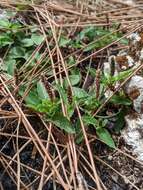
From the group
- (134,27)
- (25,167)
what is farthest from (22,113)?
(134,27)

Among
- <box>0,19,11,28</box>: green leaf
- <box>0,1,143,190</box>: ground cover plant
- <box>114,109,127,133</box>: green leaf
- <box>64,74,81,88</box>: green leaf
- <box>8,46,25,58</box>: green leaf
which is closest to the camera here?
<box>0,1,143,190</box>: ground cover plant

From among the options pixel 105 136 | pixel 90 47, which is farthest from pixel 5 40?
pixel 105 136

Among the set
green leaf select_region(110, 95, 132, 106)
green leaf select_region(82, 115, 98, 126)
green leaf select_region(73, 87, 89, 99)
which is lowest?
green leaf select_region(82, 115, 98, 126)

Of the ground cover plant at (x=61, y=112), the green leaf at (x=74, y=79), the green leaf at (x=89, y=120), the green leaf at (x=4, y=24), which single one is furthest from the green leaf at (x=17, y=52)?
the green leaf at (x=89, y=120)

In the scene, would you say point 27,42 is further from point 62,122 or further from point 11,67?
point 62,122

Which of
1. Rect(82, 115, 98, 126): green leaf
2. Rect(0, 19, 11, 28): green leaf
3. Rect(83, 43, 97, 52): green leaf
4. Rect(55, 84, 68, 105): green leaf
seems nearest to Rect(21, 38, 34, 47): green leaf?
Rect(0, 19, 11, 28): green leaf

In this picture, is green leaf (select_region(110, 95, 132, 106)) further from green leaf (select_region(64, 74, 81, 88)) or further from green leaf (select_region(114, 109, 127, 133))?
green leaf (select_region(64, 74, 81, 88))

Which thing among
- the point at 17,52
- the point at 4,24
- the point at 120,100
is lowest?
the point at 120,100
